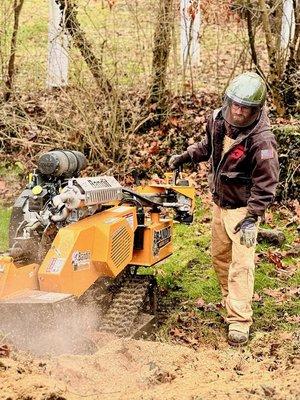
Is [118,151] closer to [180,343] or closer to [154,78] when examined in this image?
[154,78]

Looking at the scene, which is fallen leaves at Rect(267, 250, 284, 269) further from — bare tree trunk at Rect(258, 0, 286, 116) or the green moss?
bare tree trunk at Rect(258, 0, 286, 116)

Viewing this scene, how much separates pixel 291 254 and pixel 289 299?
3.91 ft

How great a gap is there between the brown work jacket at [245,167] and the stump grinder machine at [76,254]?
0.57 meters

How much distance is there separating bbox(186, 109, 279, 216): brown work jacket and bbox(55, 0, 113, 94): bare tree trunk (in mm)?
4157

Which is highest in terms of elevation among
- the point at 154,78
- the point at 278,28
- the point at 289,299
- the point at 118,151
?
the point at 278,28

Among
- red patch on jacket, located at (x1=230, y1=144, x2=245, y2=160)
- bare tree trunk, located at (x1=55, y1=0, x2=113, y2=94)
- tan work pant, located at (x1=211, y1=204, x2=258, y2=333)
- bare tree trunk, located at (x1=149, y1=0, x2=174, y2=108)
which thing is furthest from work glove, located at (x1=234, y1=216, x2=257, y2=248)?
bare tree trunk, located at (x1=149, y1=0, x2=174, y2=108)

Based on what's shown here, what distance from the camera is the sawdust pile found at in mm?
4219

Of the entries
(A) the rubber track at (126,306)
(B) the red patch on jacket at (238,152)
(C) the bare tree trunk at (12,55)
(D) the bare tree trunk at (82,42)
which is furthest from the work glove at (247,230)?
(C) the bare tree trunk at (12,55)

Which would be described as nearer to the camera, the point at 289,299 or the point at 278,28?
the point at 289,299

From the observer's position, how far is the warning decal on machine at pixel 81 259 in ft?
19.4

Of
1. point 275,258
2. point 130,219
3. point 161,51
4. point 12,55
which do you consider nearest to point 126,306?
point 130,219

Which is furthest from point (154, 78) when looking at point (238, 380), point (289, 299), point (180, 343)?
point (238, 380)

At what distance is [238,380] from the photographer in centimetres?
451

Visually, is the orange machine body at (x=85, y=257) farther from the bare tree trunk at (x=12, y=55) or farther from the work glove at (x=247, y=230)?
the bare tree trunk at (x=12, y=55)
